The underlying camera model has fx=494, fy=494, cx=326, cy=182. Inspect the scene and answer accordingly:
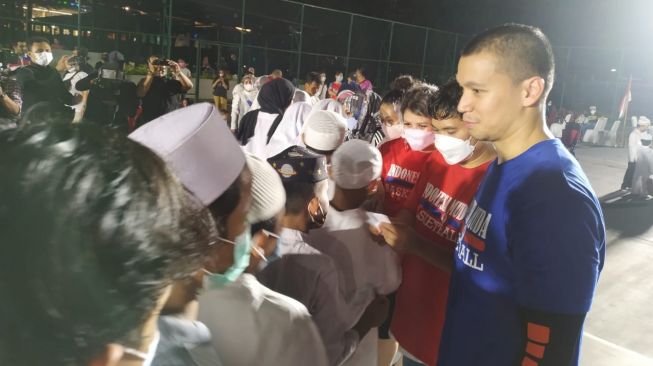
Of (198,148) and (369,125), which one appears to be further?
(369,125)

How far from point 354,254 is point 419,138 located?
1108 mm

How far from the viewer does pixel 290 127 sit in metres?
4.57

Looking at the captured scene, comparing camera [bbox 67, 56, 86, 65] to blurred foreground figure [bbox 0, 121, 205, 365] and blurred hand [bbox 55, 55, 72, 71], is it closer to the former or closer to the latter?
blurred hand [bbox 55, 55, 72, 71]

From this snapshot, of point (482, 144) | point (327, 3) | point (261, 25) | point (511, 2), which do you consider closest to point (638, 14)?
point (511, 2)

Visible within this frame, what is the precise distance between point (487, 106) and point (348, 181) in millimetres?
850

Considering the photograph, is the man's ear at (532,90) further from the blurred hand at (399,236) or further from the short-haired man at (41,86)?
the short-haired man at (41,86)

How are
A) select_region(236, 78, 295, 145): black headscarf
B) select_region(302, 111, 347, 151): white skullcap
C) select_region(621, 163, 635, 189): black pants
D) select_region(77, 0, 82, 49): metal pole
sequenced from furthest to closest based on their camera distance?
select_region(77, 0, 82, 49): metal pole < select_region(621, 163, 635, 189): black pants < select_region(236, 78, 295, 145): black headscarf < select_region(302, 111, 347, 151): white skullcap

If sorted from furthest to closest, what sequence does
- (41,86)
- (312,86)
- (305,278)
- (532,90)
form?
(312,86)
(41,86)
(305,278)
(532,90)

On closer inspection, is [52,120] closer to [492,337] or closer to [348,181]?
[492,337]

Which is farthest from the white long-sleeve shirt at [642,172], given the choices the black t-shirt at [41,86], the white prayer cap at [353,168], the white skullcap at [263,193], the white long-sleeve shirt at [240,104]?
the white skullcap at [263,193]

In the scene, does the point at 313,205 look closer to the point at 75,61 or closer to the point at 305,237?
the point at 305,237

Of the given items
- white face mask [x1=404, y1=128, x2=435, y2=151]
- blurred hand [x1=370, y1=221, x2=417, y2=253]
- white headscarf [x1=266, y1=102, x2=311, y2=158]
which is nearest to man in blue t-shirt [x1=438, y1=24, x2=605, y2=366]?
blurred hand [x1=370, y1=221, x2=417, y2=253]

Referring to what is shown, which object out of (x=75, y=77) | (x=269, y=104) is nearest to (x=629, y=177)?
(x=269, y=104)

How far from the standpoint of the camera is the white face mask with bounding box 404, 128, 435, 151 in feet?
9.80
